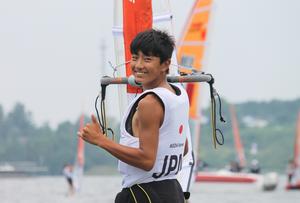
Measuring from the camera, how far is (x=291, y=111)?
6004 inches

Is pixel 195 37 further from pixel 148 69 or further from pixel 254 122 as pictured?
pixel 254 122

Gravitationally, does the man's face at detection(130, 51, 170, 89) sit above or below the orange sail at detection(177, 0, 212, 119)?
above

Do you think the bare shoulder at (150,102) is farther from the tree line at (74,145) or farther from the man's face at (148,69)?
the tree line at (74,145)

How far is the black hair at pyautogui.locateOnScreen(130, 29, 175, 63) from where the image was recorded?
5.52 metres

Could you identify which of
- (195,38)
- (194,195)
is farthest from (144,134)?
(194,195)

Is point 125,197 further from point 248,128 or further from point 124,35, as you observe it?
point 248,128

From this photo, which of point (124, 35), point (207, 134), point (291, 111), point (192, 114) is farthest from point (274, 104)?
point (124, 35)

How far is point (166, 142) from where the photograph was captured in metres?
5.59

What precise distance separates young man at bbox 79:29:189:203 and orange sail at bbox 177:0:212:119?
553 inches

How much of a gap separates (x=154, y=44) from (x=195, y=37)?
A: 14594 millimetres

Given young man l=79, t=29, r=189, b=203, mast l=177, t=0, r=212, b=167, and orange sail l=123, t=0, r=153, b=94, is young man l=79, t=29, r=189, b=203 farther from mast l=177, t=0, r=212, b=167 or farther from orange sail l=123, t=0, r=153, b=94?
mast l=177, t=0, r=212, b=167

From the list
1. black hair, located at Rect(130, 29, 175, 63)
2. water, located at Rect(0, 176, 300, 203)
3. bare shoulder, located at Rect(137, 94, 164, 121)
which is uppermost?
black hair, located at Rect(130, 29, 175, 63)

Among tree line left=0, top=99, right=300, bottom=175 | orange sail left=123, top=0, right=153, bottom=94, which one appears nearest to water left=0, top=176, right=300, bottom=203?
orange sail left=123, top=0, right=153, bottom=94

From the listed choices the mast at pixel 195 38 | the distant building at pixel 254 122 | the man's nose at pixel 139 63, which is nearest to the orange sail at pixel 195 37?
the mast at pixel 195 38
